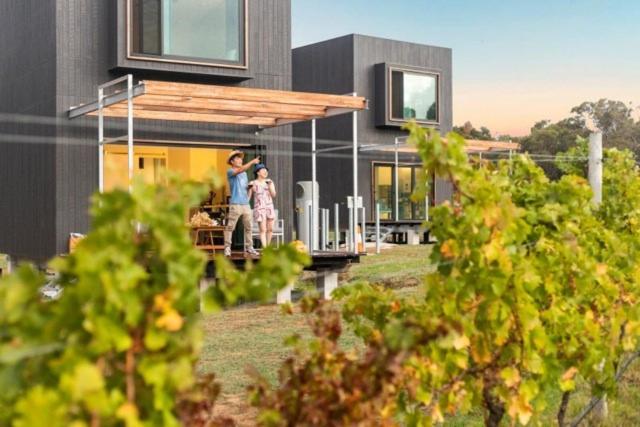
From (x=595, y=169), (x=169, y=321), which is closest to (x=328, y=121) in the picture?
(x=595, y=169)

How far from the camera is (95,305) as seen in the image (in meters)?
1.56

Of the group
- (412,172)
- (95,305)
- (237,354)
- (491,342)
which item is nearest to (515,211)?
(491,342)

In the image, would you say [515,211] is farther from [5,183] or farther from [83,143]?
[5,183]

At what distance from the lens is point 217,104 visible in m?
12.1

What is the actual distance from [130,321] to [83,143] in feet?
43.5

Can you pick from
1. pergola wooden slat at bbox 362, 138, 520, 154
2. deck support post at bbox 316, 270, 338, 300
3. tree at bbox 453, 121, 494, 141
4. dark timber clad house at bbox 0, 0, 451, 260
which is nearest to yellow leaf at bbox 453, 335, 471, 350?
deck support post at bbox 316, 270, 338, 300

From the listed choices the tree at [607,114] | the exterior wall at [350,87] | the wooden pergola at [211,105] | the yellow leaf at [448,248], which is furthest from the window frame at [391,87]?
the tree at [607,114]

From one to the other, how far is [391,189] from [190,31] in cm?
1132

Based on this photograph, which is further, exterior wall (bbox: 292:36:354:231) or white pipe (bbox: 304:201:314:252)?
exterior wall (bbox: 292:36:354:231)

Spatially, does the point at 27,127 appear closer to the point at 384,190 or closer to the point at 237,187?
the point at 237,187

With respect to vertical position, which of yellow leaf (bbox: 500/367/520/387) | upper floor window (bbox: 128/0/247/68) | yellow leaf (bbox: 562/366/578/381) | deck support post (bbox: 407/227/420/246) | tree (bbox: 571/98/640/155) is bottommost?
deck support post (bbox: 407/227/420/246)

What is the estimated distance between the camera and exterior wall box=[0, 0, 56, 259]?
14.6 m

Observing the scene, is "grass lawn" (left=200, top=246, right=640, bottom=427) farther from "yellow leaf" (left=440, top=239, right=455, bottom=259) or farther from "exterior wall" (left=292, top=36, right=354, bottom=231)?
"exterior wall" (left=292, top=36, right=354, bottom=231)

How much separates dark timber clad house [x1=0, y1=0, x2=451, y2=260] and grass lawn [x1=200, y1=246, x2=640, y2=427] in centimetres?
319
